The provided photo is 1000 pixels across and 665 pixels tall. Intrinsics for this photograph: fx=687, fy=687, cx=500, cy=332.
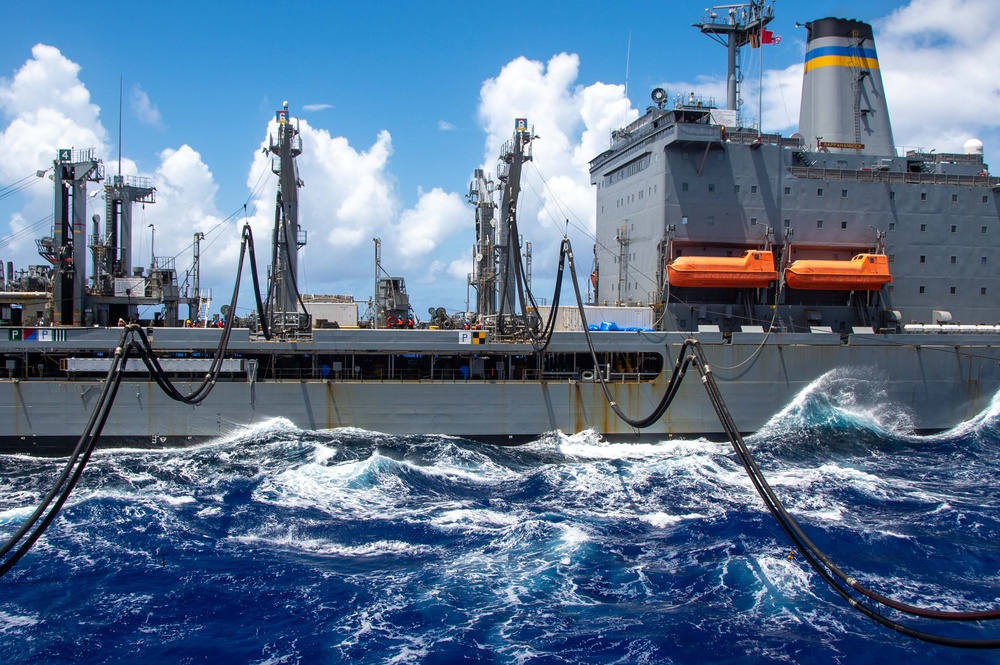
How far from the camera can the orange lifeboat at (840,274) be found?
23.6 meters

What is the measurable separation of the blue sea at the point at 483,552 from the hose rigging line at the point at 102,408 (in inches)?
63.1

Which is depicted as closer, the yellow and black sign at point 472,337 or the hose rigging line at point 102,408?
the hose rigging line at point 102,408

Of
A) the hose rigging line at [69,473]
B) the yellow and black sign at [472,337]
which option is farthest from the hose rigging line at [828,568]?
the yellow and black sign at [472,337]

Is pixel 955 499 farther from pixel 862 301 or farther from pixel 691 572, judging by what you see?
pixel 862 301

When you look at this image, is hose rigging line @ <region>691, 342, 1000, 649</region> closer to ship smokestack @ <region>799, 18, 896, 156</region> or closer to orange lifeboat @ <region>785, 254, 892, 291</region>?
orange lifeboat @ <region>785, 254, 892, 291</region>

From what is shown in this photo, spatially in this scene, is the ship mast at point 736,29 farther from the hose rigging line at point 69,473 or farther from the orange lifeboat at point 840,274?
the hose rigging line at point 69,473

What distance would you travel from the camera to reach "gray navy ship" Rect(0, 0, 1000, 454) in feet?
65.8

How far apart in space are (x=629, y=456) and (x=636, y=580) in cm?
839

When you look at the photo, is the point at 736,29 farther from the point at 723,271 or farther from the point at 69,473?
the point at 69,473

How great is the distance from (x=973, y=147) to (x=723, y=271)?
1370 centimetres

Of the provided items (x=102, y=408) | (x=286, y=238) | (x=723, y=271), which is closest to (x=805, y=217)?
(x=723, y=271)

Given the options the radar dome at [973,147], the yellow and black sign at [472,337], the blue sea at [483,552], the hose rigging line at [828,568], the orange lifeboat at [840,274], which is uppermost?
the radar dome at [973,147]

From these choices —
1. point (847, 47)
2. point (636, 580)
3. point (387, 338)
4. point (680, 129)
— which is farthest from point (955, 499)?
point (847, 47)

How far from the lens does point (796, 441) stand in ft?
69.1
